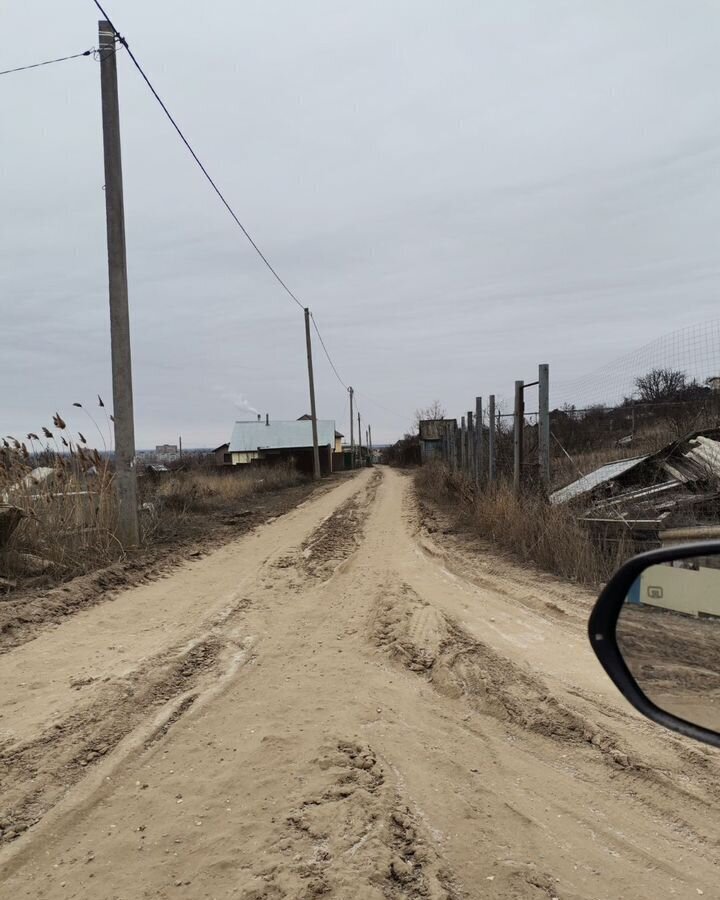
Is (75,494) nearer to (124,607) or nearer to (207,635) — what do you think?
(124,607)

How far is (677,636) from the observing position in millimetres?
1828

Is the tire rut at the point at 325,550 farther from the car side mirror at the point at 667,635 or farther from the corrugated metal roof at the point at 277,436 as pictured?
the corrugated metal roof at the point at 277,436

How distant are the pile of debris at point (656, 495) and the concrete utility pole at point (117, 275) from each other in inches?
256

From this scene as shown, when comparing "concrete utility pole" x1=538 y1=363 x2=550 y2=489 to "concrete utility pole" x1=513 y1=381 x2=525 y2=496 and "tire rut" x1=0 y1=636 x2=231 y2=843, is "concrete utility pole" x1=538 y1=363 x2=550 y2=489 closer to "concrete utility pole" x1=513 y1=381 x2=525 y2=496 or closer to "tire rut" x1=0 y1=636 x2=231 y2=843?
"concrete utility pole" x1=513 y1=381 x2=525 y2=496

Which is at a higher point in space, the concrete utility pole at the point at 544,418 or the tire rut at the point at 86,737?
the concrete utility pole at the point at 544,418

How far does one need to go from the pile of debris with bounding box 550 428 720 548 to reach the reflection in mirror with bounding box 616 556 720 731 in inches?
141

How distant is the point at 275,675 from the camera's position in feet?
13.0

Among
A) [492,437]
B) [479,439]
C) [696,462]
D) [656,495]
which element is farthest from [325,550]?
[696,462]

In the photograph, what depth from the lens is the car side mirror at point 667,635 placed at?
4.88ft

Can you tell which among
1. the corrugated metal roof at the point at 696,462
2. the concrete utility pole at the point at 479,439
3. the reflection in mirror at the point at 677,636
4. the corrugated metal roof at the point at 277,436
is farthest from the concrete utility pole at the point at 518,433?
the corrugated metal roof at the point at 277,436

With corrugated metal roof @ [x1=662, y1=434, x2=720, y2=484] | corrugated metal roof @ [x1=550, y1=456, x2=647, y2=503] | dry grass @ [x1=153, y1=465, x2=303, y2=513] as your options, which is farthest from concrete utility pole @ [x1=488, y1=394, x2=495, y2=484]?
dry grass @ [x1=153, y1=465, x2=303, y2=513]

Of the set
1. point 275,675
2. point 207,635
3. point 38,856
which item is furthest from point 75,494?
point 38,856

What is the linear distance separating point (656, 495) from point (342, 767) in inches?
232

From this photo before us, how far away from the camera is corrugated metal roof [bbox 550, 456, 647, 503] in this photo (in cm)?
809
